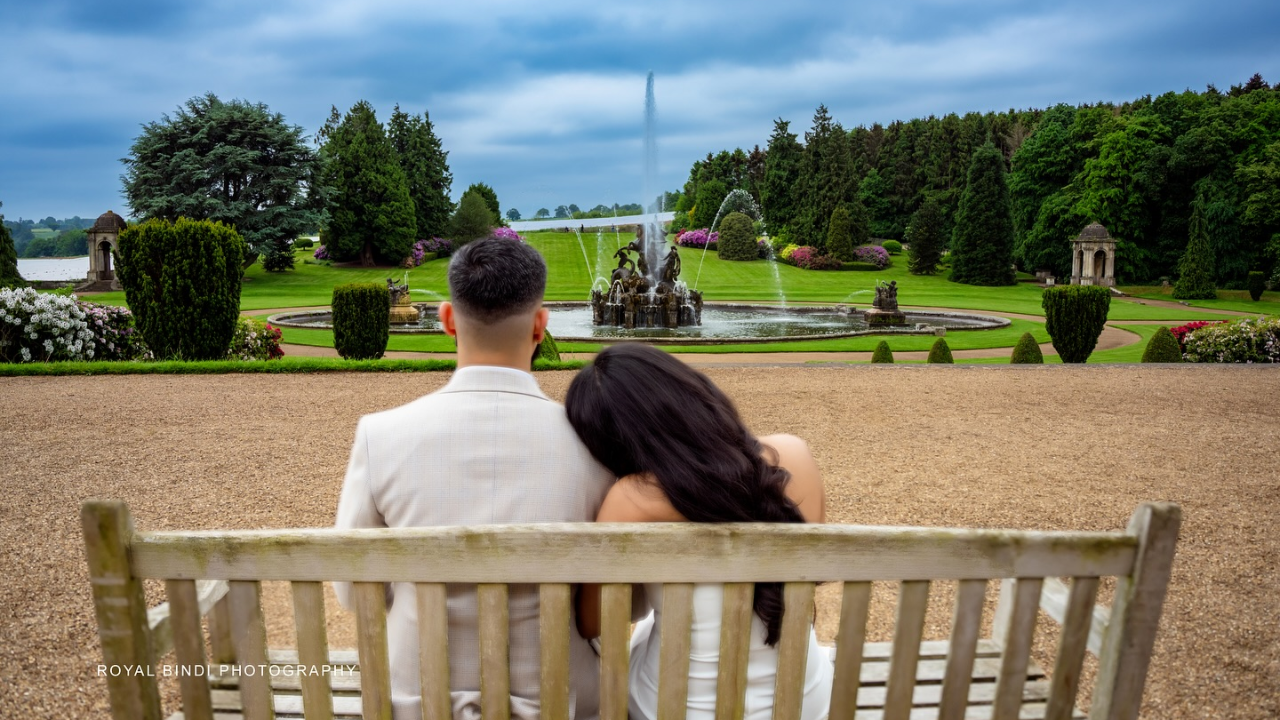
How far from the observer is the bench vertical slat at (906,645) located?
174 cm

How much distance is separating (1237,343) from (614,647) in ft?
48.9

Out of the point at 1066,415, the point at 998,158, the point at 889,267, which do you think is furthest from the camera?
the point at 889,267

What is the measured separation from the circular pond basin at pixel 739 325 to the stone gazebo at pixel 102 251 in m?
15.1

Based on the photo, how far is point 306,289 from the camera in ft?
118

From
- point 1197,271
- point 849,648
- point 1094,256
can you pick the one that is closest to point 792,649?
point 849,648

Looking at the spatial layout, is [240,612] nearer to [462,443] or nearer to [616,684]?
[462,443]

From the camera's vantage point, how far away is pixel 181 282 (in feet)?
38.6

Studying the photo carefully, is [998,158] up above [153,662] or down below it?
above

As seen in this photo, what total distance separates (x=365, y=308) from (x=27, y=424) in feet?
18.1

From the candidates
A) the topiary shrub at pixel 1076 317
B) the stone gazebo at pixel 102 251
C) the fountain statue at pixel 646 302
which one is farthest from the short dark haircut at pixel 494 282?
the stone gazebo at pixel 102 251

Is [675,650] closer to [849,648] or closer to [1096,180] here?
[849,648]

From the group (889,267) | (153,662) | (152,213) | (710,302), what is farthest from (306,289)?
(153,662)

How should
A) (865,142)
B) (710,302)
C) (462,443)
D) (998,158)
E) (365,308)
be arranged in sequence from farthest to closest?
(865,142)
(998,158)
(710,302)
(365,308)
(462,443)

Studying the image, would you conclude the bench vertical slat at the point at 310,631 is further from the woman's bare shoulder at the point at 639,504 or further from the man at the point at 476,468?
the woman's bare shoulder at the point at 639,504
